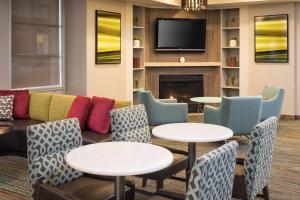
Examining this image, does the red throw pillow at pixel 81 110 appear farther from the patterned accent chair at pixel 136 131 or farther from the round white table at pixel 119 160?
the round white table at pixel 119 160

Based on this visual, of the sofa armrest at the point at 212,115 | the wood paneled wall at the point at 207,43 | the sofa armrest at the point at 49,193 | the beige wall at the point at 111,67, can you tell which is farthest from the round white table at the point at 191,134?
the wood paneled wall at the point at 207,43

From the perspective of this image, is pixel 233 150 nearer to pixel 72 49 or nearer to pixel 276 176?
pixel 276 176

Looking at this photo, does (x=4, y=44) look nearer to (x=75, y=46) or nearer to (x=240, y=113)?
(x=75, y=46)

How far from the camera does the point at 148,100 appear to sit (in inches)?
266

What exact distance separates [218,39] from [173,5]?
5.23ft

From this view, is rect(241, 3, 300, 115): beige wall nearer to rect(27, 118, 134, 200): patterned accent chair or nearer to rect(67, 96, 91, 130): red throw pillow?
rect(67, 96, 91, 130): red throw pillow

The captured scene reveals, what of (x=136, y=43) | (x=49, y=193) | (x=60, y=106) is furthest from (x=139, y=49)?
(x=49, y=193)

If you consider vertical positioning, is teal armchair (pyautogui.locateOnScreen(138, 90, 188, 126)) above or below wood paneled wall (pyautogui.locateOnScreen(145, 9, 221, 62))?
below

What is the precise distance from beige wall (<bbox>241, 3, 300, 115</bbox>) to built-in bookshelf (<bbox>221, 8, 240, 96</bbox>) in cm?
32

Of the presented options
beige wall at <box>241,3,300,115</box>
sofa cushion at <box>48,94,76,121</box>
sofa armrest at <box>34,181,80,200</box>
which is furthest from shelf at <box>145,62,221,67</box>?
sofa armrest at <box>34,181,80,200</box>

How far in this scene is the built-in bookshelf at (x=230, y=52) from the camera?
945cm

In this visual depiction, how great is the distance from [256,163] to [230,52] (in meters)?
7.12

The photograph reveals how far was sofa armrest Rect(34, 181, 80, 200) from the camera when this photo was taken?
2360mm

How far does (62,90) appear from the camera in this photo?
7582 millimetres
